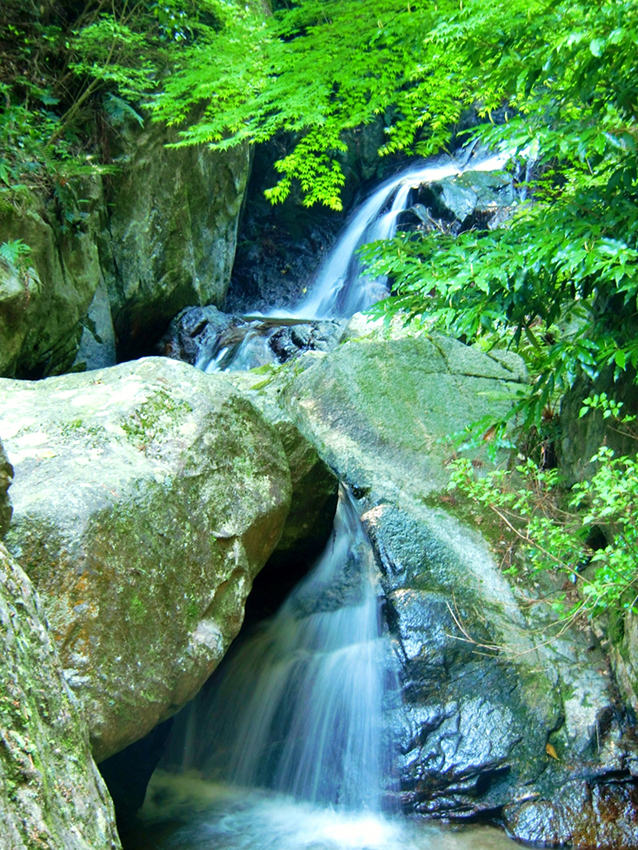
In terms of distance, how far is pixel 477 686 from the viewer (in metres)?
3.93

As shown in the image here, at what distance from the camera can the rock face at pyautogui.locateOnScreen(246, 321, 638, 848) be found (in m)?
3.54

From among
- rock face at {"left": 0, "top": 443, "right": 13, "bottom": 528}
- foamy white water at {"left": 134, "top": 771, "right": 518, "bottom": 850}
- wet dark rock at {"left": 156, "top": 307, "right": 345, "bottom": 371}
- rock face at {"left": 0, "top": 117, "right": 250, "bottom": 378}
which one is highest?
rock face at {"left": 0, "top": 117, "right": 250, "bottom": 378}

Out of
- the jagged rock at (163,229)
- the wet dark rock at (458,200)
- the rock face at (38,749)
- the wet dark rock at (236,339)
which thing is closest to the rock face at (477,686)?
the rock face at (38,749)

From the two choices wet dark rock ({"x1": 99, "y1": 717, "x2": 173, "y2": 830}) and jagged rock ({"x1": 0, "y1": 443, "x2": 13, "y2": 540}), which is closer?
jagged rock ({"x1": 0, "y1": 443, "x2": 13, "y2": 540})

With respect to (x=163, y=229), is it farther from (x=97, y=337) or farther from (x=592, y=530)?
(x=592, y=530)

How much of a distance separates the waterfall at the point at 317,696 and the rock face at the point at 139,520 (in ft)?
3.86

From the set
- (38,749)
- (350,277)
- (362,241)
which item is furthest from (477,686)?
(362,241)

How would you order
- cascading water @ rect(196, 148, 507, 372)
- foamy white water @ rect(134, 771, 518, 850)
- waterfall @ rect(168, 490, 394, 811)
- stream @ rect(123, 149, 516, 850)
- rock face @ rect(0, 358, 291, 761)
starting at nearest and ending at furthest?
rock face @ rect(0, 358, 291, 761) → foamy white water @ rect(134, 771, 518, 850) → stream @ rect(123, 149, 516, 850) → waterfall @ rect(168, 490, 394, 811) → cascading water @ rect(196, 148, 507, 372)

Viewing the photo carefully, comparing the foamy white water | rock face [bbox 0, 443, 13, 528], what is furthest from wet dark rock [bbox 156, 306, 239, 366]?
rock face [bbox 0, 443, 13, 528]

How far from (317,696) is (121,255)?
768cm

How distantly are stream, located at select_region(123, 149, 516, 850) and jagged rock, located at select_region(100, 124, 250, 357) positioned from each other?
648 centimetres

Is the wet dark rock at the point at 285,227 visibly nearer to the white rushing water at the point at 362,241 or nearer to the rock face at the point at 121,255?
the white rushing water at the point at 362,241

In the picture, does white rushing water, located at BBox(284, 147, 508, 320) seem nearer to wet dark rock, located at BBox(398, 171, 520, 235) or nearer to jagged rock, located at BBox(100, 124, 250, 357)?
wet dark rock, located at BBox(398, 171, 520, 235)

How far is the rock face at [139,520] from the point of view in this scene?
2648 millimetres
